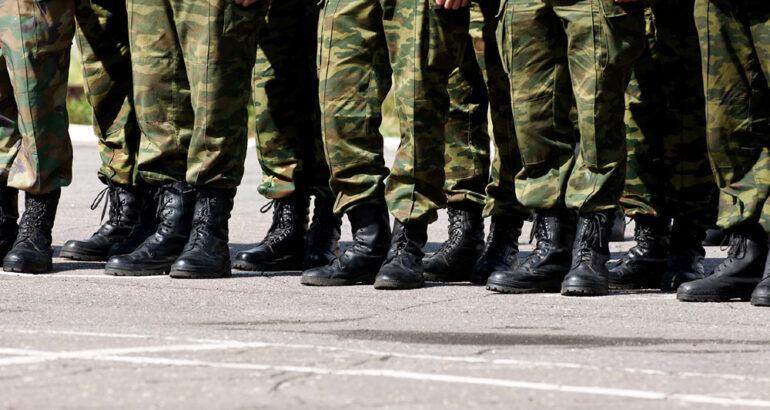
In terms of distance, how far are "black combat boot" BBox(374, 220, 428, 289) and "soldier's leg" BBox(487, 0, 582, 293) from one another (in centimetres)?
32

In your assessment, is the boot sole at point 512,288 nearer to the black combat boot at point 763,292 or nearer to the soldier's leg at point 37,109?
the black combat boot at point 763,292

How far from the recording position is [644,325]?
→ 15.4 ft

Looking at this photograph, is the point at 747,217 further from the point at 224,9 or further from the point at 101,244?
the point at 101,244

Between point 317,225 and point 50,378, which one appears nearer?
point 50,378

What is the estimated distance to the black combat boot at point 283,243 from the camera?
6367mm

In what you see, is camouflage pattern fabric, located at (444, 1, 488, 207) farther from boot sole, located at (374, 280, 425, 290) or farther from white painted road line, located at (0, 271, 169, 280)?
white painted road line, located at (0, 271, 169, 280)

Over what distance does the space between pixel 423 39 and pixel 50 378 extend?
2.46 meters

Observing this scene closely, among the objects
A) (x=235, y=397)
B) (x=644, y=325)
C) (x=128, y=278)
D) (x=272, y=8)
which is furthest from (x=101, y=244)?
(x=235, y=397)

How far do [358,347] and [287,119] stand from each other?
2.39 metres

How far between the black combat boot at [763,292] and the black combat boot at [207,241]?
2.20m

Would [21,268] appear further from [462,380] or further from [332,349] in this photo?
[462,380]

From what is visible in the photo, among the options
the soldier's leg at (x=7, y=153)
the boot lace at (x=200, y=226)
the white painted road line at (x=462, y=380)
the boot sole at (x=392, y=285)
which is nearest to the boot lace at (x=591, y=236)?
the boot sole at (x=392, y=285)

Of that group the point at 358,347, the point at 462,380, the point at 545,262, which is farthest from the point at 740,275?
the point at 462,380

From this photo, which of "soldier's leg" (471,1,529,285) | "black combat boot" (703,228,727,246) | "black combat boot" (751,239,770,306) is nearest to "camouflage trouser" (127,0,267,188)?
"soldier's leg" (471,1,529,285)
